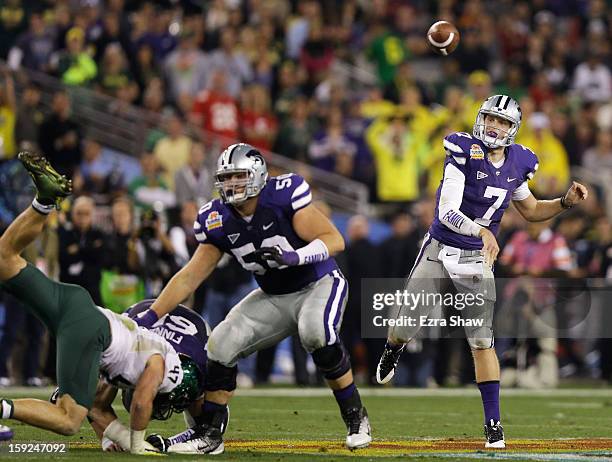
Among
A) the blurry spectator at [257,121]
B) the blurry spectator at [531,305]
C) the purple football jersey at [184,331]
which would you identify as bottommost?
the blurry spectator at [531,305]

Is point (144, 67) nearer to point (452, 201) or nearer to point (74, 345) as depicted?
point (452, 201)

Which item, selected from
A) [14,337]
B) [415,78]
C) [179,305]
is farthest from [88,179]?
[179,305]

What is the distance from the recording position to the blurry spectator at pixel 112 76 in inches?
652

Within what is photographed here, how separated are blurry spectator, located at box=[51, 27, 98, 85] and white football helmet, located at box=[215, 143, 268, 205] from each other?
28.1 feet

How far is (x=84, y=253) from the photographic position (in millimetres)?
13852

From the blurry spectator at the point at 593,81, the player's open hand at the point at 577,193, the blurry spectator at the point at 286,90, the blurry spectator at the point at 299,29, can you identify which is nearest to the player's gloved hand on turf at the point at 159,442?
the player's open hand at the point at 577,193

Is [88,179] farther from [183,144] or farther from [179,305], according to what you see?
[179,305]

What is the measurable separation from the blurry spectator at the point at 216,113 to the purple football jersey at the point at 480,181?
8054mm

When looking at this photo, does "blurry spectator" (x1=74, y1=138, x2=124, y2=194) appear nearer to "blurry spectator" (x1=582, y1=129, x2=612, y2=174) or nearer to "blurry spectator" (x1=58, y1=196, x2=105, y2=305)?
"blurry spectator" (x1=58, y1=196, x2=105, y2=305)

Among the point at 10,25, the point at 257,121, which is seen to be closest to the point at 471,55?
the point at 257,121

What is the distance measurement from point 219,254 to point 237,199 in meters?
0.48

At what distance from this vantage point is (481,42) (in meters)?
19.7

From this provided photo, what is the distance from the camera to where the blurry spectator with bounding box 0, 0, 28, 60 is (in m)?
17.0

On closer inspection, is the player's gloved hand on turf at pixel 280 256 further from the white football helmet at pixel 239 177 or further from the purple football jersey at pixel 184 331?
the purple football jersey at pixel 184 331
